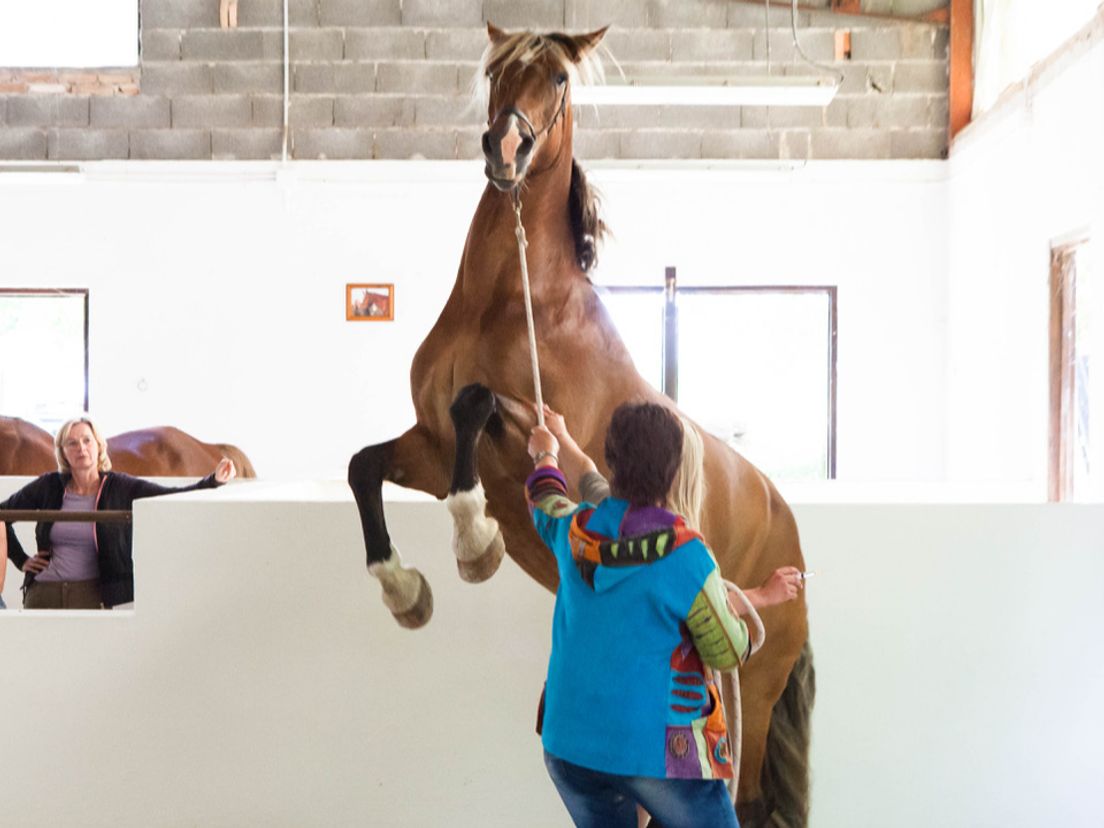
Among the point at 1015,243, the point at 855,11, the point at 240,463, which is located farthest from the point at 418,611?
the point at 855,11

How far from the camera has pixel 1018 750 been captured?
122 inches

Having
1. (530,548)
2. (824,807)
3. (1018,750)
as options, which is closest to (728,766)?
(530,548)

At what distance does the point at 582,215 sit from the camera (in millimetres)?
2396

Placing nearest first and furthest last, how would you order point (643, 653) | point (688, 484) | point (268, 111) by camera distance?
1. point (643, 653)
2. point (688, 484)
3. point (268, 111)

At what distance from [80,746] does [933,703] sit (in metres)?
2.35

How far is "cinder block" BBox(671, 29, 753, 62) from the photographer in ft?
25.7

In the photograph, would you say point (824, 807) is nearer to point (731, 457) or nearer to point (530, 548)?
point (731, 457)

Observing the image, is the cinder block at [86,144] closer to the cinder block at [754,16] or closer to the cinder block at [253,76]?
the cinder block at [253,76]

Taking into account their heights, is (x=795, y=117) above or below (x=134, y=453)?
above

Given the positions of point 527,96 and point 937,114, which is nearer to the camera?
point 527,96

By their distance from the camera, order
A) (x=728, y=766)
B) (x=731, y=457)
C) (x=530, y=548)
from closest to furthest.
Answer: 1. (x=728, y=766)
2. (x=530, y=548)
3. (x=731, y=457)

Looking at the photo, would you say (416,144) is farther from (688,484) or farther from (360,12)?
(688,484)

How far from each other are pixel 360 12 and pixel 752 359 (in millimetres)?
3652

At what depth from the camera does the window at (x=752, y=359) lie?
789cm
